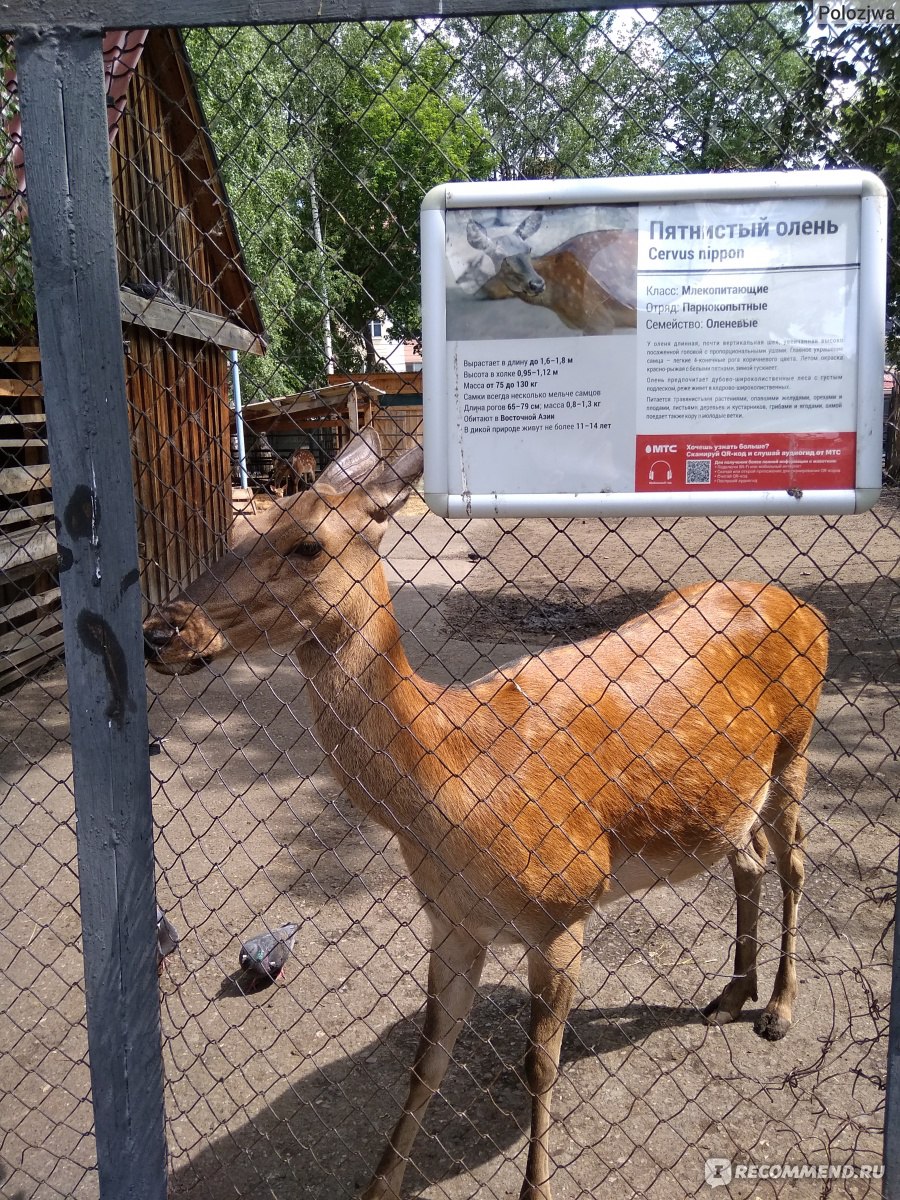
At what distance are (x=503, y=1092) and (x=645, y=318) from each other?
269cm

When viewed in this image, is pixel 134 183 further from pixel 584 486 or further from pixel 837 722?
pixel 584 486

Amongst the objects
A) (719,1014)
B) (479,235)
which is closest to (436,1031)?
(719,1014)

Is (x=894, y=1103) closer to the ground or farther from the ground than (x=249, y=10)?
closer to the ground

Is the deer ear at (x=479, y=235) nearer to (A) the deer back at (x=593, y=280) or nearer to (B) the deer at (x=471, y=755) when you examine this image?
(A) the deer back at (x=593, y=280)

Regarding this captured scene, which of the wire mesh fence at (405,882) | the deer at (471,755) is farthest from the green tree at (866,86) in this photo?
the deer at (471,755)

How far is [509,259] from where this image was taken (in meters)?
1.64

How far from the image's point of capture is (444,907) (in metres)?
2.68

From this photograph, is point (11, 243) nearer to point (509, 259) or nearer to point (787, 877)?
point (509, 259)

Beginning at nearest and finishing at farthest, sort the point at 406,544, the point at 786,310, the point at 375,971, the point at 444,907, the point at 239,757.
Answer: the point at 786,310 → the point at 444,907 → the point at 375,971 → the point at 239,757 → the point at 406,544

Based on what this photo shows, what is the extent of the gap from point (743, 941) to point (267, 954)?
1.84 m

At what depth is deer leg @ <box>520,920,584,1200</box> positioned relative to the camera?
266 centimetres

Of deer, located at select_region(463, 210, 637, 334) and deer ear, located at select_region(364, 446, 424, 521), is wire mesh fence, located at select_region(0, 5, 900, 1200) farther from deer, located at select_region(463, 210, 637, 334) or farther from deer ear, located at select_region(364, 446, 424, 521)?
deer, located at select_region(463, 210, 637, 334)

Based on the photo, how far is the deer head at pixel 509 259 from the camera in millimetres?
1626

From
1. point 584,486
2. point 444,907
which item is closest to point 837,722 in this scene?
point 444,907
